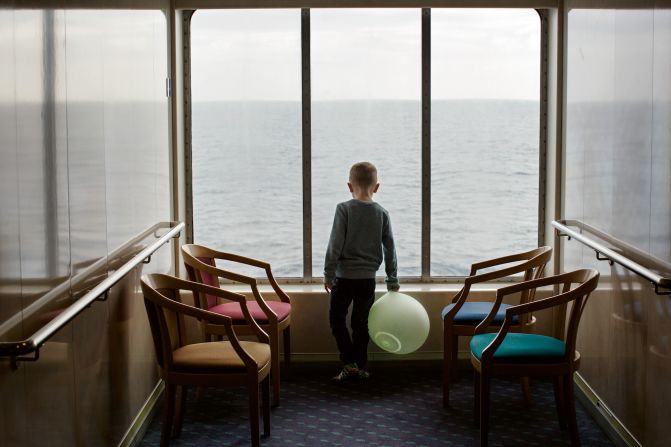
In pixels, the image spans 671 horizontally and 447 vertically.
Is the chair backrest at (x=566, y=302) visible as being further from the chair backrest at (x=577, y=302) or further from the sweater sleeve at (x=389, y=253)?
the sweater sleeve at (x=389, y=253)

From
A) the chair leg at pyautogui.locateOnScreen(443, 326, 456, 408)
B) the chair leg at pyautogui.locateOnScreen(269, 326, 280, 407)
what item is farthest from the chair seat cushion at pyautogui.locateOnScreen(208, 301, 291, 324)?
the chair leg at pyautogui.locateOnScreen(443, 326, 456, 408)

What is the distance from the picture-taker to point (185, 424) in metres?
5.28

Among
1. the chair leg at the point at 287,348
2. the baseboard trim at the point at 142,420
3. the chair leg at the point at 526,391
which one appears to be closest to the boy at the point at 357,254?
the chair leg at the point at 287,348

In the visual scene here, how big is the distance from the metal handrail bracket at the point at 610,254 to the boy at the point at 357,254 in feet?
3.74

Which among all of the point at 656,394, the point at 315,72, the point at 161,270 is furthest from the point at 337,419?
the point at 315,72

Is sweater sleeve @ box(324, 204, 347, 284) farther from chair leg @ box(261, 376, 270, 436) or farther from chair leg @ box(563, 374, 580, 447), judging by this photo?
chair leg @ box(563, 374, 580, 447)

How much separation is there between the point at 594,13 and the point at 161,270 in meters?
3.06

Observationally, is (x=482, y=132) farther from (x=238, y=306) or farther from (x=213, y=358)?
(x=213, y=358)

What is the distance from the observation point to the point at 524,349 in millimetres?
4684

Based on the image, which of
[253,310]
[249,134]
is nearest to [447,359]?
[253,310]

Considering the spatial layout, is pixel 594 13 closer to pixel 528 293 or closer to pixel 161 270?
pixel 528 293

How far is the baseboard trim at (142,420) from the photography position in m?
4.76

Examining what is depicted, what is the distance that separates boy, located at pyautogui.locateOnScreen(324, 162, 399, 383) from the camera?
5840 millimetres

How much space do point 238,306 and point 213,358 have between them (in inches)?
47.0
